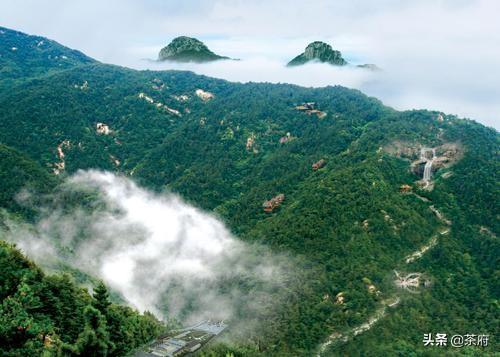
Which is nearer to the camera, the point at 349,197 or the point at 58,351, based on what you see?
the point at 58,351

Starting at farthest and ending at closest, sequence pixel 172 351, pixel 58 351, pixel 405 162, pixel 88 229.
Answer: pixel 405 162 → pixel 88 229 → pixel 172 351 → pixel 58 351

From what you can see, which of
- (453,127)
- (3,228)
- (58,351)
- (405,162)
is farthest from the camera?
(453,127)

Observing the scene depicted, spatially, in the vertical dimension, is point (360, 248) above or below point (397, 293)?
above

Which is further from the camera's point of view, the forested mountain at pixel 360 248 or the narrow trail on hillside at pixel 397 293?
the narrow trail on hillside at pixel 397 293

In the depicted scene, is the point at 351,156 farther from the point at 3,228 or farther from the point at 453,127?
the point at 3,228

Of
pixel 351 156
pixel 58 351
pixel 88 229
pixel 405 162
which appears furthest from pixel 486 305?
pixel 88 229

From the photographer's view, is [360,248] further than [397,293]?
Yes

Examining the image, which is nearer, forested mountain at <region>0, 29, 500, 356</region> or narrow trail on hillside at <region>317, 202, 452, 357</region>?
forested mountain at <region>0, 29, 500, 356</region>

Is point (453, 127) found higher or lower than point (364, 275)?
higher
